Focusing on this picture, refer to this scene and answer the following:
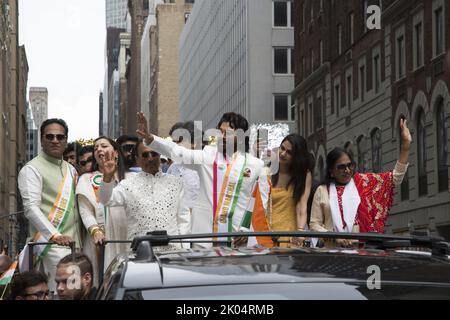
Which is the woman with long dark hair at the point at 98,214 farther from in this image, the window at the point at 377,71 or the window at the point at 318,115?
the window at the point at 318,115

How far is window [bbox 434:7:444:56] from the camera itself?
3253cm

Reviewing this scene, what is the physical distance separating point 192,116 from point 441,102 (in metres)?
75.5

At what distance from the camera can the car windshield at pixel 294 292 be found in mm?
2779

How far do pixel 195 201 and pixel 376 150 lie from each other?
31703mm

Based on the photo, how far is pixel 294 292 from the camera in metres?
2.81

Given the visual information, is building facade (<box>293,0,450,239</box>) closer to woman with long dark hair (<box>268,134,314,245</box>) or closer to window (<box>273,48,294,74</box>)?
window (<box>273,48,294,74</box>)

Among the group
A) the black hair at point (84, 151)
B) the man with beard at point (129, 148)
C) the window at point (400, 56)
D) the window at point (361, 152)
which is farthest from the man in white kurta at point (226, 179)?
the window at point (361, 152)

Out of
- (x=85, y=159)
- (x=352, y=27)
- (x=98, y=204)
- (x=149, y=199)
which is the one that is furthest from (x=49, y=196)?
(x=352, y=27)

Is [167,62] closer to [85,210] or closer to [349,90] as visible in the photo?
[349,90]

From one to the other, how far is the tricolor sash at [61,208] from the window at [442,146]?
78.1 feet

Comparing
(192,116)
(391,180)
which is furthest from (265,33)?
(391,180)

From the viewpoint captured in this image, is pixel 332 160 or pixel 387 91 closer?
pixel 332 160

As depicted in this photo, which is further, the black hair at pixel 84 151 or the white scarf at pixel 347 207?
the black hair at pixel 84 151

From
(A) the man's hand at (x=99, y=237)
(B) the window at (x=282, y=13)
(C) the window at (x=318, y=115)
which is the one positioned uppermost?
(B) the window at (x=282, y=13)
